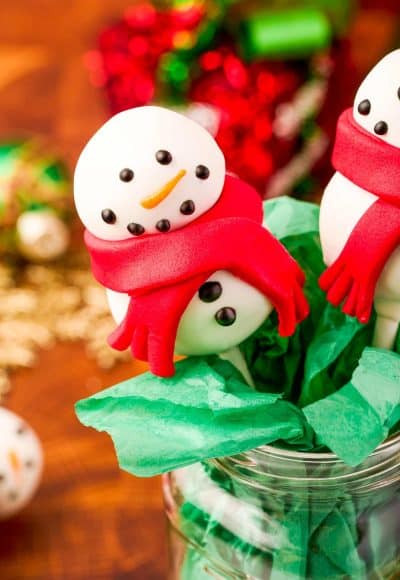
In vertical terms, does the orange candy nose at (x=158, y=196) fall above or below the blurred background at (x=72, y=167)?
above

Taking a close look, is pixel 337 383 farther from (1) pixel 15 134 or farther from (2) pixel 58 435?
(1) pixel 15 134

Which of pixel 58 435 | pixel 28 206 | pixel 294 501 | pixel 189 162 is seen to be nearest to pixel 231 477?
pixel 294 501

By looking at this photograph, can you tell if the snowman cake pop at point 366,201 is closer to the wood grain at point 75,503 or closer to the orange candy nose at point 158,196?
the orange candy nose at point 158,196

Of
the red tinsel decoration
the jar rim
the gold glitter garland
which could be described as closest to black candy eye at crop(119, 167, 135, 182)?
the jar rim

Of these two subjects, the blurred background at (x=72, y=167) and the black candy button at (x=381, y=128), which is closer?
the black candy button at (x=381, y=128)

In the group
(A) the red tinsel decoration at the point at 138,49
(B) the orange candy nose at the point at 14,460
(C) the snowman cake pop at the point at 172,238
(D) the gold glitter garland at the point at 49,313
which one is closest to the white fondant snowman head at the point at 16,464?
(B) the orange candy nose at the point at 14,460

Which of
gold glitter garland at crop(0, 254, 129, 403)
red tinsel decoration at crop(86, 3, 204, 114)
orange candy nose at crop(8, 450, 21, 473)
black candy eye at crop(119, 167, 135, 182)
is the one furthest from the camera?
red tinsel decoration at crop(86, 3, 204, 114)

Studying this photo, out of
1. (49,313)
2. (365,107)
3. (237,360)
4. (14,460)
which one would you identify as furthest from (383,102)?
(49,313)

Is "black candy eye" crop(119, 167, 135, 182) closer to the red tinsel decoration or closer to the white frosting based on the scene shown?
the white frosting
